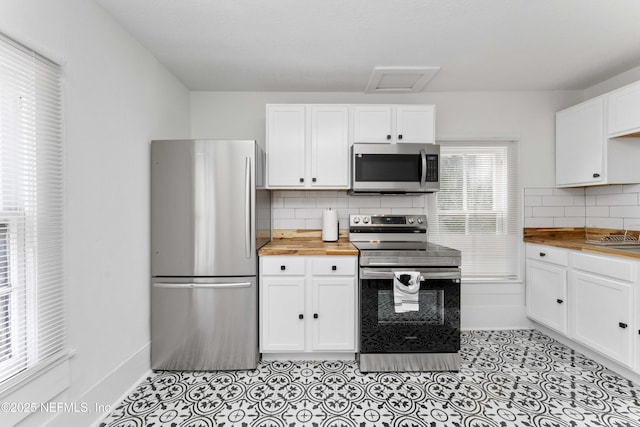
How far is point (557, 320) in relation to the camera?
2662 millimetres

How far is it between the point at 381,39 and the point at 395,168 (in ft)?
3.28

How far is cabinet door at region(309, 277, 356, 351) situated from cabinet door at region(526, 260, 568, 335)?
1823mm

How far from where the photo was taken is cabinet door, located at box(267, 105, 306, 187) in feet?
8.94

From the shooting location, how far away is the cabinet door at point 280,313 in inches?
93.1

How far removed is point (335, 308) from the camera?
237cm

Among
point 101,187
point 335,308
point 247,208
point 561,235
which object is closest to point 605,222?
point 561,235

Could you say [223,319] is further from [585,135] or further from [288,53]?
[585,135]

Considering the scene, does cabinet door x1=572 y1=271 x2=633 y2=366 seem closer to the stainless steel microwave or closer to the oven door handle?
the oven door handle

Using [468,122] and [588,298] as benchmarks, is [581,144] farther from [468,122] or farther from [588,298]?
[588,298]

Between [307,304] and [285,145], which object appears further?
[285,145]

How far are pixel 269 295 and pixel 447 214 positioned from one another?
198 centimetres

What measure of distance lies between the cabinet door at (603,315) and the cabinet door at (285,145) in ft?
7.97

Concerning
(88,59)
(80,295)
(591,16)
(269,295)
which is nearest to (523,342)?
(269,295)

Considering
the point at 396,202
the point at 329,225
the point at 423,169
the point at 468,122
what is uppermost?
the point at 468,122
